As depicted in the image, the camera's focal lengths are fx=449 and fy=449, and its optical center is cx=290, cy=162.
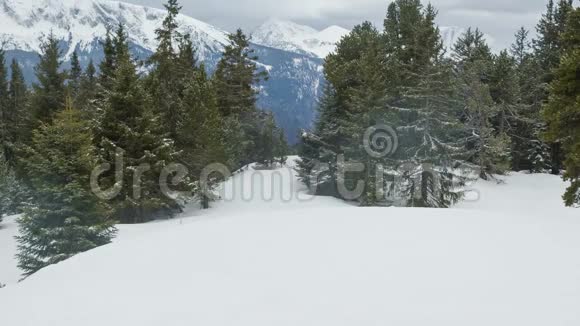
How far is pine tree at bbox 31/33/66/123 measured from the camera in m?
33.3

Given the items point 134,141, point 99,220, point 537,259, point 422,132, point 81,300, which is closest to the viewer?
point 81,300

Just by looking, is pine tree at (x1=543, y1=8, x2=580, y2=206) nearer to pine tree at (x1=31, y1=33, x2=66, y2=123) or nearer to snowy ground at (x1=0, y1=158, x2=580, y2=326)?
snowy ground at (x1=0, y1=158, x2=580, y2=326)

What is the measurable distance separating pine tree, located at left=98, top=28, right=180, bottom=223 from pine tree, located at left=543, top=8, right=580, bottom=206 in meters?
18.8

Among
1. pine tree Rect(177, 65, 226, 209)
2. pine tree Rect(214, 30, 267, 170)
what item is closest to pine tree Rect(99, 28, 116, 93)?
pine tree Rect(177, 65, 226, 209)

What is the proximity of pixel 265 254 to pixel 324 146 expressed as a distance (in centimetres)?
2763

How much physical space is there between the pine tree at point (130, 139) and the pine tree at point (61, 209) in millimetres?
6291

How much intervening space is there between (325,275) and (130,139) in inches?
769

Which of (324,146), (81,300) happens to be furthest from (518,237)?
(324,146)

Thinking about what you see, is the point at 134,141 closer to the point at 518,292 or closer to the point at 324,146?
the point at 324,146

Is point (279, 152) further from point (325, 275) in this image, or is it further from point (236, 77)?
point (325, 275)

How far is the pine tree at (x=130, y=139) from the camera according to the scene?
23.5m

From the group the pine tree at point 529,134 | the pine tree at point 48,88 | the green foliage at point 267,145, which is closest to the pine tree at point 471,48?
the pine tree at point 529,134

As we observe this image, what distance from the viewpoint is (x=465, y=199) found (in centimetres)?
3406

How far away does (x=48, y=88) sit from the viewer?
3366 centimetres
